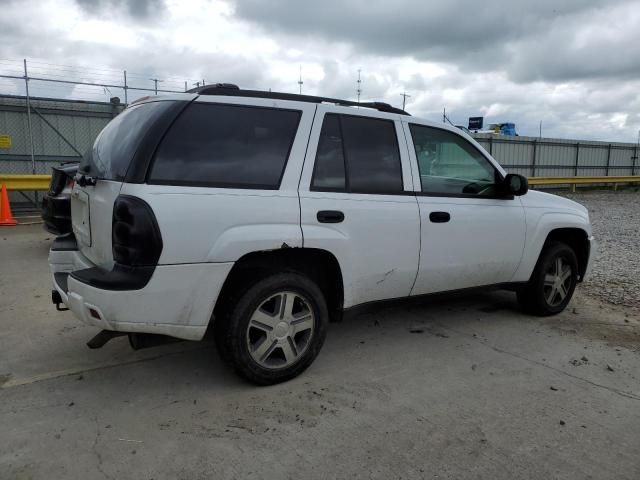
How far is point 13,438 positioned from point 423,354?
2.76 m

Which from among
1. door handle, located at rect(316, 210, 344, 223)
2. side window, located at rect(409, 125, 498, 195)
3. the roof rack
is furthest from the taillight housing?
side window, located at rect(409, 125, 498, 195)

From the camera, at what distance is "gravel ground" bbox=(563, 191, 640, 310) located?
19.2 feet

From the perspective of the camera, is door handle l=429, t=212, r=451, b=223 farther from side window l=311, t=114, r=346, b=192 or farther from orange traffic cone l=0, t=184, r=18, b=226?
orange traffic cone l=0, t=184, r=18, b=226

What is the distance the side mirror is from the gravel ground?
2.23m

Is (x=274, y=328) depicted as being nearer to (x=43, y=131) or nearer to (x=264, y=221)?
(x=264, y=221)

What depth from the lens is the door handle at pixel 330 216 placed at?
10.8ft

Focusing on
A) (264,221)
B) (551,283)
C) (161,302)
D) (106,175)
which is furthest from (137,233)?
(551,283)

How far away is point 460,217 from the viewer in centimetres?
400

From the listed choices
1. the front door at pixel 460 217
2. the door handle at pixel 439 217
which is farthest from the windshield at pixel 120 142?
the door handle at pixel 439 217

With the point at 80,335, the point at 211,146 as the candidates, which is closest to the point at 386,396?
the point at 211,146

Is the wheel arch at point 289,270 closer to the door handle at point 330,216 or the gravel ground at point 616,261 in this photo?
the door handle at point 330,216

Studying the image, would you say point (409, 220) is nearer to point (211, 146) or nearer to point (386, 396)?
point (386, 396)

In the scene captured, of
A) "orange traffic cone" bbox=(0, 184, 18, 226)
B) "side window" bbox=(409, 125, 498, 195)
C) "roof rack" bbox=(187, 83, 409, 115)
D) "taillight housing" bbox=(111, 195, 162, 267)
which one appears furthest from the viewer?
"orange traffic cone" bbox=(0, 184, 18, 226)

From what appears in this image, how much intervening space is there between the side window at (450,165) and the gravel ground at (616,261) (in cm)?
250
